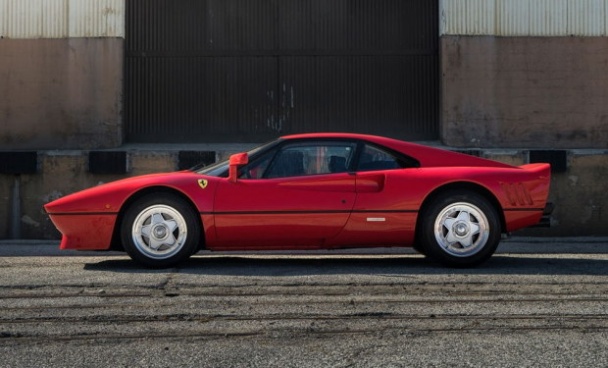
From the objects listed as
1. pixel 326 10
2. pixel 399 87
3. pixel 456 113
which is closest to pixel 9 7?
pixel 326 10

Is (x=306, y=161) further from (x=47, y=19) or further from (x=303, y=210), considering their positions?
(x=47, y=19)

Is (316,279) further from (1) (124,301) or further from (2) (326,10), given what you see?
(2) (326,10)

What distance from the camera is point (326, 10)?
1224cm

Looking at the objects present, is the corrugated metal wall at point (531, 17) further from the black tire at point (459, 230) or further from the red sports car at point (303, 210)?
the black tire at point (459, 230)

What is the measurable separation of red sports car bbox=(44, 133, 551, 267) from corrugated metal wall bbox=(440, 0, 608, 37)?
5.38 m

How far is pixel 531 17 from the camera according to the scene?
38.6 ft

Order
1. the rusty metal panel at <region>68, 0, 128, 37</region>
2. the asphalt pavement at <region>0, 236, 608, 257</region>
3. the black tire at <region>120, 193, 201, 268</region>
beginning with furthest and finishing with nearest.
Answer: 1. the rusty metal panel at <region>68, 0, 128, 37</region>
2. the asphalt pavement at <region>0, 236, 608, 257</region>
3. the black tire at <region>120, 193, 201, 268</region>

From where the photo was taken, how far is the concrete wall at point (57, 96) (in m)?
11.7

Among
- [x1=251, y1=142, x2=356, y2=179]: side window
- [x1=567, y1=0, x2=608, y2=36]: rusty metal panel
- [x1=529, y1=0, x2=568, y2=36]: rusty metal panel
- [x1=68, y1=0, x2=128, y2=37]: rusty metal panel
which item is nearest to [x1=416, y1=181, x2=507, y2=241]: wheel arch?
[x1=251, y1=142, x2=356, y2=179]: side window

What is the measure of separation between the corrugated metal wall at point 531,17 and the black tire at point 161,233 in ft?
20.8

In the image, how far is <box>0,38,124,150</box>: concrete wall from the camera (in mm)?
11742

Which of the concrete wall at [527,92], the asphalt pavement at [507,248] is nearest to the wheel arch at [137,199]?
the asphalt pavement at [507,248]

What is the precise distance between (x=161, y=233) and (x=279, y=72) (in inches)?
231

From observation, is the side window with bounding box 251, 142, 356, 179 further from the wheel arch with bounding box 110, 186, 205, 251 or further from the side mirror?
the wheel arch with bounding box 110, 186, 205, 251
